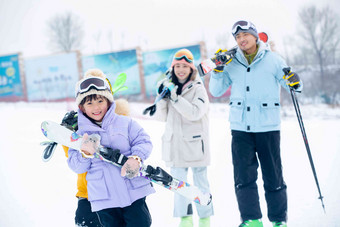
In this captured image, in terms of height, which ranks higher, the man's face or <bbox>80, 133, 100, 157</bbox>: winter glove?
the man's face

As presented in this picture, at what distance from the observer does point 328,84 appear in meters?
22.5

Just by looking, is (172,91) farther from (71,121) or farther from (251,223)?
(251,223)

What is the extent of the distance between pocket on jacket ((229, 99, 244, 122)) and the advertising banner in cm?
2085

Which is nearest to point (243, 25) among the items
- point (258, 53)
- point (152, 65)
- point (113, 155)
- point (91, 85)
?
point (258, 53)

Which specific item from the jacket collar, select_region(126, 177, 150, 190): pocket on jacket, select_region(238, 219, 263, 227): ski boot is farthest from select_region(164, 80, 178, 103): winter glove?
select_region(238, 219, 263, 227): ski boot

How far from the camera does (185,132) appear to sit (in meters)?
3.20

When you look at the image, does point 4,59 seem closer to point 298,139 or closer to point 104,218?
point 298,139

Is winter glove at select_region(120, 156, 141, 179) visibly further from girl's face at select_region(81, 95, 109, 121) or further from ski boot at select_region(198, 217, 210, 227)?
ski boot at select_region(198, 217, 210, 227)

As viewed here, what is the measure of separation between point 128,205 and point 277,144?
156 centimetres

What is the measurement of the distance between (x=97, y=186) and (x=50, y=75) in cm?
2240

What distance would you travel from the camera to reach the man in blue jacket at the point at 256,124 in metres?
2.86

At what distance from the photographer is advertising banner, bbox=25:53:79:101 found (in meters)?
22.4

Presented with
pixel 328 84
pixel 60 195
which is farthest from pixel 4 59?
pixel 328 84

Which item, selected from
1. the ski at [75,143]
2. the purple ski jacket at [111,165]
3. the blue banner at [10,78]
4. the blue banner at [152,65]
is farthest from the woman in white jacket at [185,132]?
the blue banner at [10,78]
